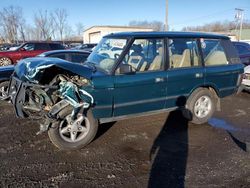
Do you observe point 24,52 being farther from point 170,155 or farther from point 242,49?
point 170,155

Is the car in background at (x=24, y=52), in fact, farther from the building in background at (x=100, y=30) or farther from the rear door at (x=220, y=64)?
the building in background at (x=100, y=30)

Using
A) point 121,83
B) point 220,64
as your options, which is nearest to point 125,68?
point 121,83

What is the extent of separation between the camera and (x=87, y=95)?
4.14m

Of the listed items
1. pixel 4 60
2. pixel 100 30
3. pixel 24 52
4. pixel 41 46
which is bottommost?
pixel 4 60

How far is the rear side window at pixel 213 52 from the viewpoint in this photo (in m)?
5.56

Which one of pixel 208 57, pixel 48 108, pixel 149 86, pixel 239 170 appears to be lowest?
pixel 239 170

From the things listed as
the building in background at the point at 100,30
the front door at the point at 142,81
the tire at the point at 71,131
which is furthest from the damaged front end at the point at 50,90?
the building in background at the point at 100,30

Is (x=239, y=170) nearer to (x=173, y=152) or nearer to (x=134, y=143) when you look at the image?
(x=173, y=152)

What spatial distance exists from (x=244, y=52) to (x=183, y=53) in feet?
23.2

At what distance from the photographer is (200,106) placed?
5723 millimetres

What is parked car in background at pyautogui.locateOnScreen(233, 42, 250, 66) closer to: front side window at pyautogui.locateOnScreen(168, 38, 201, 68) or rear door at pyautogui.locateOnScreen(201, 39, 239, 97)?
rear door at pyautogui.locateOnScreen(201, 39, 239, 97)

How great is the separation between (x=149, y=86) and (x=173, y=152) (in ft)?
4.12

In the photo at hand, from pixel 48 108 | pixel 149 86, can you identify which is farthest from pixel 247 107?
pixel 48 108

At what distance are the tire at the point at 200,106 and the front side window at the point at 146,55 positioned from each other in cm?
119
